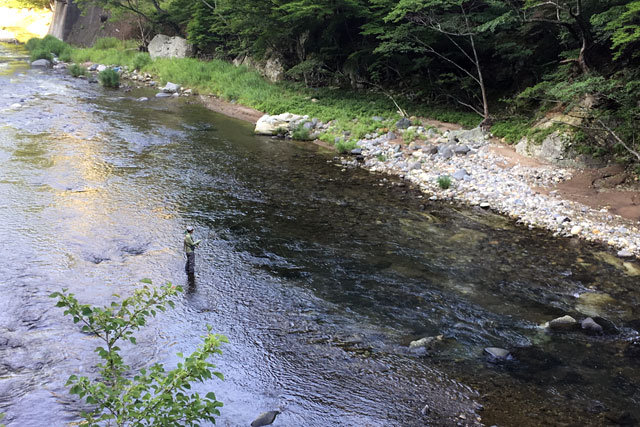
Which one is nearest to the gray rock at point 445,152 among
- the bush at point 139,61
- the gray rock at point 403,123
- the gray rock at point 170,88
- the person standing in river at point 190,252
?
the gray rock at point 403,123

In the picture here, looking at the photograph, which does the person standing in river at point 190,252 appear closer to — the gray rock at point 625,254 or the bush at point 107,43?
the gray rock at point 625,254

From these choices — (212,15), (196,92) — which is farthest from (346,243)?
(212,15)

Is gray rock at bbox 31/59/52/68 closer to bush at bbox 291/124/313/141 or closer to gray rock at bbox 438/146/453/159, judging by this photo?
bush at bbox 291/124/313/141

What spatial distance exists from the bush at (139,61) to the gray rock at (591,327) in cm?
3482

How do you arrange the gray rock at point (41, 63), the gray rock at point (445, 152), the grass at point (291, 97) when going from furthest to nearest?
the gray rock at point (41, 63) < the grass at point (291, 97) < the gray rock at point (445, 152)

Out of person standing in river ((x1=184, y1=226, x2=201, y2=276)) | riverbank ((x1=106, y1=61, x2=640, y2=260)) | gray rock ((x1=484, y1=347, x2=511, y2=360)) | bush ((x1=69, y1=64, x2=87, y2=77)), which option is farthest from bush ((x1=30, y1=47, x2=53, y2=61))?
gray rock ((x1=484, y1=347, x2=511, y2=360))

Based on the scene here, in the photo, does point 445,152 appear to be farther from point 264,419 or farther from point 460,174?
point 264,419

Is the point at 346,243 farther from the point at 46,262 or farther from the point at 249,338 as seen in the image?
the point at 46,262

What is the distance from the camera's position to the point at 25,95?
82.2 ft

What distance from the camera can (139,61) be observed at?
35219 mm

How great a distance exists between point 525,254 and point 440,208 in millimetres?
3110

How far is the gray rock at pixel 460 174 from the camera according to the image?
14.7 metres

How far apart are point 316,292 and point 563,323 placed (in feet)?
13.8

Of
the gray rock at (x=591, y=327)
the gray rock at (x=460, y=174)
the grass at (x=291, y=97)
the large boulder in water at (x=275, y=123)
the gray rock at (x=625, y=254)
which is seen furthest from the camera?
the large boulder in water at (x=275, y=123)
